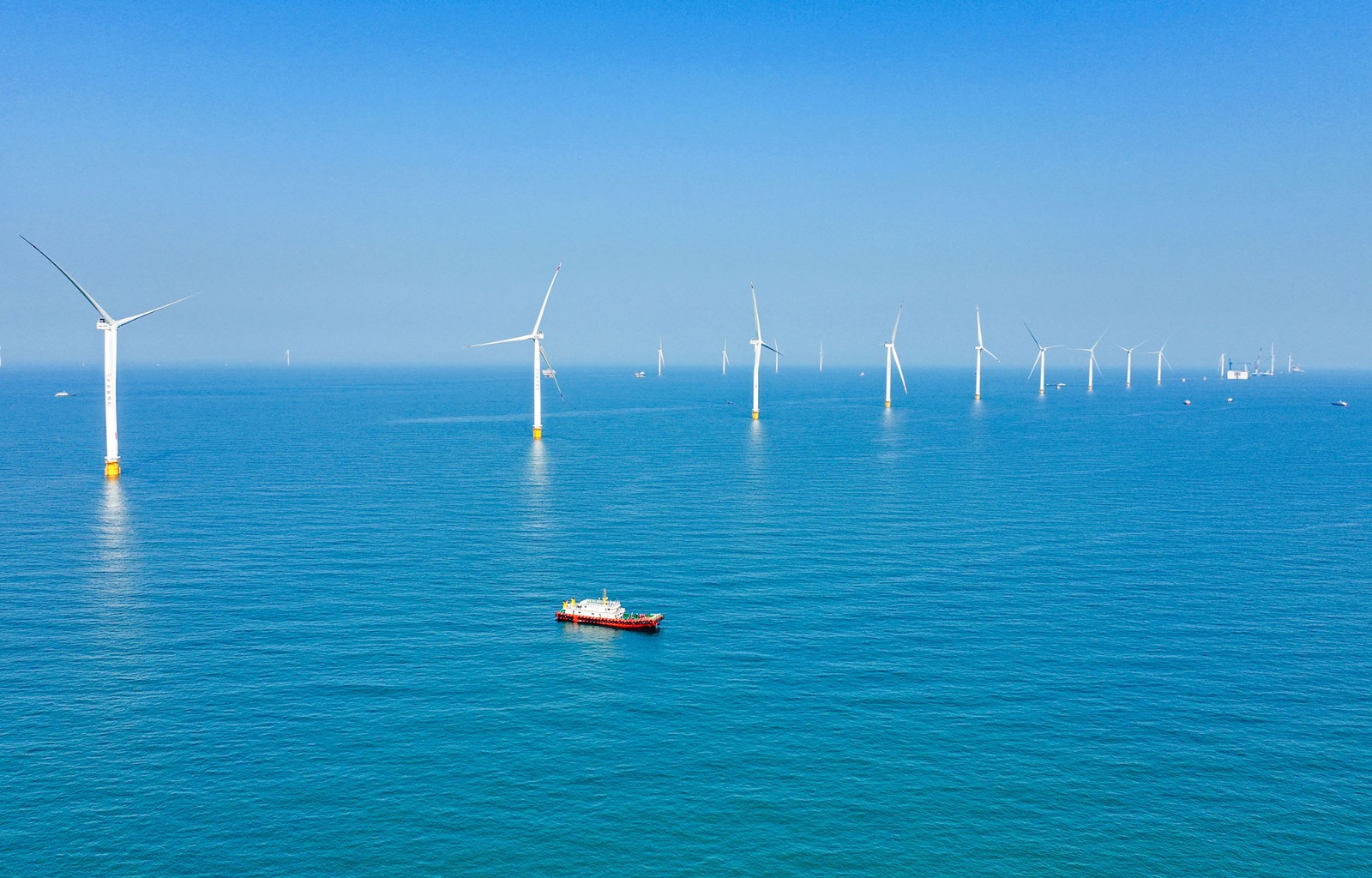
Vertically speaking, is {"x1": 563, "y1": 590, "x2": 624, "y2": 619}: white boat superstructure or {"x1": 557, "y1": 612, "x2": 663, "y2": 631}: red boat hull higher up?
{"x1": 563, "y1": 590, "x2": 624, "y2": 619}: white boat superstructure

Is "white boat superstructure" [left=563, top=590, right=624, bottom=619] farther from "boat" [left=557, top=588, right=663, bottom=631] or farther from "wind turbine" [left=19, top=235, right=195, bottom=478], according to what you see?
"wind turbine" [left=19, top=235, right=195, bottom=478]

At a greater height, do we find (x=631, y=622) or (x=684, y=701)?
(x=631, y=622)

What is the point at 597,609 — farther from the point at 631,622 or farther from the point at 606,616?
the point at 631,622

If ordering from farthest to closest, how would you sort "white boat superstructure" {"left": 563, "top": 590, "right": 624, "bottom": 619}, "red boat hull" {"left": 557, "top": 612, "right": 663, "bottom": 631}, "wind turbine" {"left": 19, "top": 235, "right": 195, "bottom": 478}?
"wind turbine" {"left": 19, "top": 235, "right": 195, "bottom": 478} → "white boat superstructure" {"left": 563, "top": 590, "right": 624, "bottom": 619} → "red boat hull" {"left": 557, "top": 612, "right": 663, "bottom": 631}

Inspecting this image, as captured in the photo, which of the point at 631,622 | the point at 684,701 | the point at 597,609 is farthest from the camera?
the point at 597,609

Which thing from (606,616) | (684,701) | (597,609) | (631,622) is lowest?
(684,701)

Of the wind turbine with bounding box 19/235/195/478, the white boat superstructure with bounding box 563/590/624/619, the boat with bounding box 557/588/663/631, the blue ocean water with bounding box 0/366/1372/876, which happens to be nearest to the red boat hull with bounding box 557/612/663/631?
the boat with bounding box 557/588/663/631

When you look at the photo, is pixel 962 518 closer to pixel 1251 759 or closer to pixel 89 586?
pixel 1251 759

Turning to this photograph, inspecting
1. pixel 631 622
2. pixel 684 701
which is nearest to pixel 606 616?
pixel 631 622

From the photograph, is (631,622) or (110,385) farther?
(110,385)
